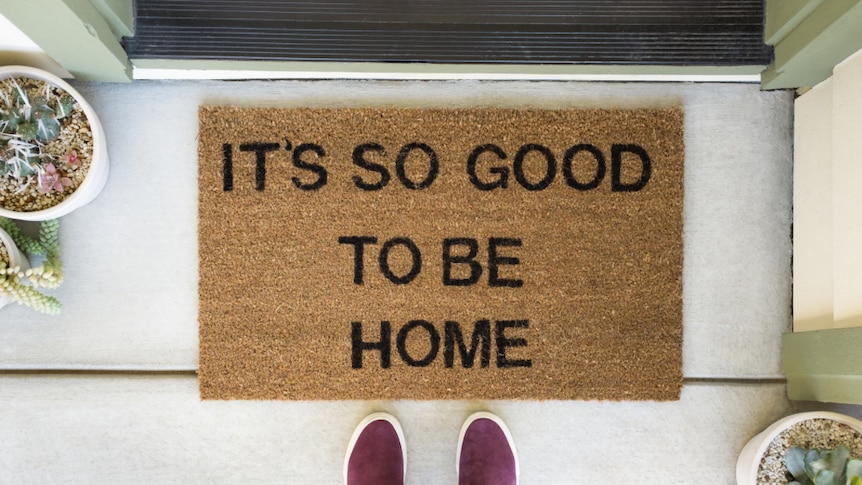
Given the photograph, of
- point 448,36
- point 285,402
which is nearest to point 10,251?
point 285,402

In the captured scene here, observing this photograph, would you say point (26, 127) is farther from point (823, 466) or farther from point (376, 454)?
point (823, 466)

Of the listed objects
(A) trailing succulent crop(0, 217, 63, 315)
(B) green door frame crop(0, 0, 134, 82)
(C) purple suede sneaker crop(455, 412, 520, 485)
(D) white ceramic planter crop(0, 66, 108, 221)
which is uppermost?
(B) green door frame crop(0, 0, 134, 82)

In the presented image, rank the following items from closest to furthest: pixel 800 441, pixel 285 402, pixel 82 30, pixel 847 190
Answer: pixel 82 30 < pixel 847 190 < pixel 800 441 < pixel 285 402

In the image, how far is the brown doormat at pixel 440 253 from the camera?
139cm

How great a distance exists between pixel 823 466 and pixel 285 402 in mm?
1177

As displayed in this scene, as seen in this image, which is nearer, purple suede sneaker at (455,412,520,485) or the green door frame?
the green door frame

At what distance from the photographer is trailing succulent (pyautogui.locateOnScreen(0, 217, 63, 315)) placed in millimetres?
1251

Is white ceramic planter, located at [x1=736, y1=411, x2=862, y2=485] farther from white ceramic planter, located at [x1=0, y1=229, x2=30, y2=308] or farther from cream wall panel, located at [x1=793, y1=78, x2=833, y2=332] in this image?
white ceramic planter, located at [x1=0, y1=229, x2=30, y2=308]

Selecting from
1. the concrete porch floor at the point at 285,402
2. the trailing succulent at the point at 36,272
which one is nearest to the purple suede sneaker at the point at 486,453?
the concrete porch floor at the point at 285,402

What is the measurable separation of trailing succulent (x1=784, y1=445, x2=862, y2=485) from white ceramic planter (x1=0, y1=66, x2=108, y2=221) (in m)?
1.65

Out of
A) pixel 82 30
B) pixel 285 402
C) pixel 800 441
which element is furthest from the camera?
pixel 285 402

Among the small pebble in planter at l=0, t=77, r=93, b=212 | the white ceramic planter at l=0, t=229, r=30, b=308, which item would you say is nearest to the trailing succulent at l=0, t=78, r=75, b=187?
the small pebble in planter at l=0, t=77, r=93, b=212

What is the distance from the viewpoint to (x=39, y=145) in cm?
126

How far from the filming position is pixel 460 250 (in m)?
1.40
